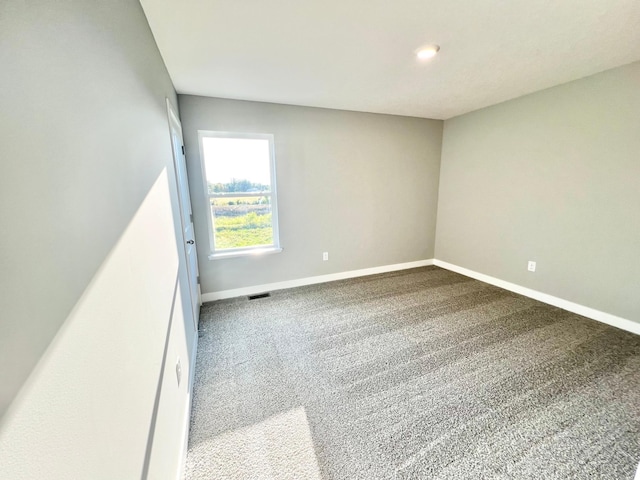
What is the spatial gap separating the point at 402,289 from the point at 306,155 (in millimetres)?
2216

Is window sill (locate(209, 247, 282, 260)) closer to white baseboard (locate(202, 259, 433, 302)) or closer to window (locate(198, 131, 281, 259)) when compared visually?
window (locate(198, 131, 281, 259))

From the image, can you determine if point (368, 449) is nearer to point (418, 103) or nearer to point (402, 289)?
point (402, 289)

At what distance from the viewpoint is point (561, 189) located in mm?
2816

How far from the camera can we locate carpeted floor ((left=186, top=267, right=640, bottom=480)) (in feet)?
4.43

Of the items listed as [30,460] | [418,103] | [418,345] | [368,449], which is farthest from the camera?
[418,103]

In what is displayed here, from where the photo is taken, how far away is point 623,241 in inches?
95.5

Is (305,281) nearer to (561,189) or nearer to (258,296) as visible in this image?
(258,296)

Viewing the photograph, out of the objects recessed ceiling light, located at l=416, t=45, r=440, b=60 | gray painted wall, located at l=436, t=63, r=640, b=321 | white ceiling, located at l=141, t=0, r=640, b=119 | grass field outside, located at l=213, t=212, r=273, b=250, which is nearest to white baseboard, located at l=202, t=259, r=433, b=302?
grass field outside, located at l=213, t=212, r=273, b=250

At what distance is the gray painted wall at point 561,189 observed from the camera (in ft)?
7.82

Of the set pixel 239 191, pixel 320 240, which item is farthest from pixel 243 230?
pixel 320 240

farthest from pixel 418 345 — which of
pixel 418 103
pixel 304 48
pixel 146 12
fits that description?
pixel 146 12

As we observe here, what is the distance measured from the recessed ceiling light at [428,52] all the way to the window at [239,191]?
1793 millimetres

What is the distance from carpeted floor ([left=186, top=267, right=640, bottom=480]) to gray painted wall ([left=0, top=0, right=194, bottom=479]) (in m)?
0.90

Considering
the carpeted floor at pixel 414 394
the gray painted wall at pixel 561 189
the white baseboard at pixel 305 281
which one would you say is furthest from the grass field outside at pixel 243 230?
the gray painted wall at pixel 561 189
